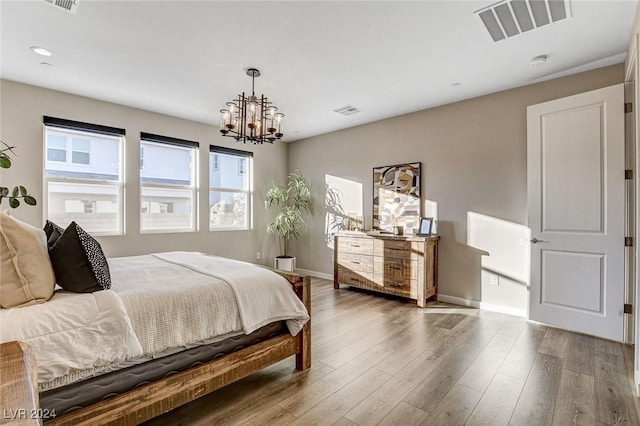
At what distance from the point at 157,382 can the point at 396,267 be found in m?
3.11

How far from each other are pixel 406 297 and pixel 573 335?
66.4 inches

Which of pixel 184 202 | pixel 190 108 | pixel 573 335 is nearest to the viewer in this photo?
pixel 573 335

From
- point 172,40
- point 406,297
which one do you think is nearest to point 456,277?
point 406,297

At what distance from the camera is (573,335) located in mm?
2918

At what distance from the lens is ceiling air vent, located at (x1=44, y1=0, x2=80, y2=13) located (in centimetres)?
212

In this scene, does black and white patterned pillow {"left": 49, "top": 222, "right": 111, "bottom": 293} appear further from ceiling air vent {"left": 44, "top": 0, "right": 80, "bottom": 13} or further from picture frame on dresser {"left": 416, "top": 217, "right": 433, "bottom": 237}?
picture frame on dresser {"left": 416, "top": 217, "right": 433, "bottom": 237}

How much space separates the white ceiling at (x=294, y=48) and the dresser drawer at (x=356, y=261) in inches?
84.9

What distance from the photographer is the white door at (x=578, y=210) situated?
2770 millimetres

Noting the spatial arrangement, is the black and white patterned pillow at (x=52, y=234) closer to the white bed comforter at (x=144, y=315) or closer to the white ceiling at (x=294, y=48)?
the white bed comforter at (x=144, y=315)

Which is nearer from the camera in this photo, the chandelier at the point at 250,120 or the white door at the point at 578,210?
the white door at the point at 578,210

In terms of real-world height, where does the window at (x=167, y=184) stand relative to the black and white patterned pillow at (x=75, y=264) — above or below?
above

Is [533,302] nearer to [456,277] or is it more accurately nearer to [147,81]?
[456,277]

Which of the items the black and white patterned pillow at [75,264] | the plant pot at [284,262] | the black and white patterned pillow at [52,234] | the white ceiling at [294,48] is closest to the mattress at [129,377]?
the black and white patterned pillow at [75,264]

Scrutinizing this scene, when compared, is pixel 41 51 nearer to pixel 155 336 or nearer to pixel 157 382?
pixel 155 336
